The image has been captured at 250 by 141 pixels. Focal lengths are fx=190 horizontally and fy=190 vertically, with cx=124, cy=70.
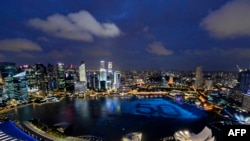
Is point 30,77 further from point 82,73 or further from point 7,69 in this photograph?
point 82,73

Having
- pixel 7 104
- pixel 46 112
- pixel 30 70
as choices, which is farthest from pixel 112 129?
pixel 30 70

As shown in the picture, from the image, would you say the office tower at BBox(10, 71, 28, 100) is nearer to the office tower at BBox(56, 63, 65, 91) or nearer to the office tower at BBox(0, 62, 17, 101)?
the office tower at BBox(0, 62, 17, 101)

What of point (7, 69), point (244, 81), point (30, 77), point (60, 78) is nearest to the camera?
point (244, 81)

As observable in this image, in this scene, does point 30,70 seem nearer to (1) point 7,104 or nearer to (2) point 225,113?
(1) point 7,104

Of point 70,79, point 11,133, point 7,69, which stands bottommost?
point 11,133

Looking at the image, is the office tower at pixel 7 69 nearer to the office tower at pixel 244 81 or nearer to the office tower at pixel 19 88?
the office tower at pixel 19 88

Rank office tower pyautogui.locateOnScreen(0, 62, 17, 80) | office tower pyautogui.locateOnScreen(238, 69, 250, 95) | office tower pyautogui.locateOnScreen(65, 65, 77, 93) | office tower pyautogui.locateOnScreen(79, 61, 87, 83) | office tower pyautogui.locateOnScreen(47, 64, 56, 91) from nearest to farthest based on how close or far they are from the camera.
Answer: office tower pyautogui.locateOnScreen(238, 69, 250, 95) → office tower pyautogui.locateOnScreen(0, 62, 17, 80) → office tower pyautogui.locateOnScreen(47, 64, 56, 91) → office tower pyautogui.locateOnScreen(65, 65, 77, 93) → office tower pyautogui.locateOnScreen(79, 61, 87, 83)

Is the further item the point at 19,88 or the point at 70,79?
the point at 70,79

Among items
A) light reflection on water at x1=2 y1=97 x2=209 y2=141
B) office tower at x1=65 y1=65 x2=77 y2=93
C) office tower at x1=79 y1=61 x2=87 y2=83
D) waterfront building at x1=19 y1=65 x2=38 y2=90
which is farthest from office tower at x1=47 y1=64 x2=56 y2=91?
light reflection on water at x1=2 y1=97 x2=209 y2=141

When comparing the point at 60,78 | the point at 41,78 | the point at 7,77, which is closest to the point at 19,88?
the point at 7,77

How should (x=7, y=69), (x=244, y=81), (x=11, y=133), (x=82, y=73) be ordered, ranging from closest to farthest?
1. (x=11, y=133)
2. (x=244, y=81)
3. (x=7, y=69)
4. (x=82, y=73)

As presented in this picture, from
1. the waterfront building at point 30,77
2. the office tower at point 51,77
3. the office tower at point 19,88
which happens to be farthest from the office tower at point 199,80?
the office tower at point 19,88
